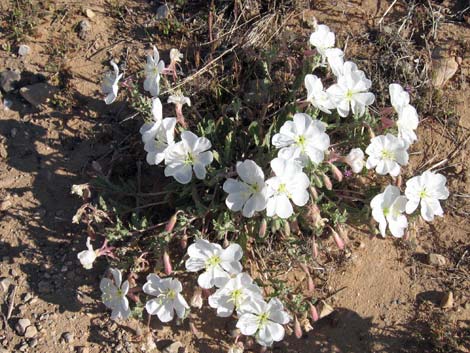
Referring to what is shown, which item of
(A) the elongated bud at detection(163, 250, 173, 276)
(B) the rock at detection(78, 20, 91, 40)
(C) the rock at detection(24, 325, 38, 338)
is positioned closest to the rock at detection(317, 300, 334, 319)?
(A) the elongated bud at detection(163, 250, 173, 276)

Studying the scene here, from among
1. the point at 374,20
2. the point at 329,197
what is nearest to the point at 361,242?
the point at 329,197

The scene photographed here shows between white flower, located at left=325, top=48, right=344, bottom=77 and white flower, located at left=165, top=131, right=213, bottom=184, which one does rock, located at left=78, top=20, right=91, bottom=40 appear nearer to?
white flower, located at left=165, top=131, right=213, bottom=184

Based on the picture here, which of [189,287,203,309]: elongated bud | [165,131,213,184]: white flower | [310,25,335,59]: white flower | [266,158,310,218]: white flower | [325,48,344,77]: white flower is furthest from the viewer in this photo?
[310,25,335,59]: white flower

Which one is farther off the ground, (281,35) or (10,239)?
(281,35)

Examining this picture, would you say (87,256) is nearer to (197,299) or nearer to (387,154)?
(197,299)

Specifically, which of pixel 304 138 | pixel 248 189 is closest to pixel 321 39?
pixel 304 138

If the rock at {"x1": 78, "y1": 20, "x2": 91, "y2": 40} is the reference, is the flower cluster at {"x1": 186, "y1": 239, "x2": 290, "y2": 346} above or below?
below

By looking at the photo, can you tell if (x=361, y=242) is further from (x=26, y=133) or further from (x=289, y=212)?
(x=26, y=133)
